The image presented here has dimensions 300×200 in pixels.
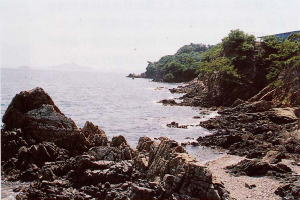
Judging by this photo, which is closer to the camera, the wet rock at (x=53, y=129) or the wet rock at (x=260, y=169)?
the wet rock at (x=260, y=169)

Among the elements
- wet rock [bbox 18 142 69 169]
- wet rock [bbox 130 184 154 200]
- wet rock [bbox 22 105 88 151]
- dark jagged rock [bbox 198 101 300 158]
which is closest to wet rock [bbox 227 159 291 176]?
dark jagged rock [bbox 198 101 300 158]

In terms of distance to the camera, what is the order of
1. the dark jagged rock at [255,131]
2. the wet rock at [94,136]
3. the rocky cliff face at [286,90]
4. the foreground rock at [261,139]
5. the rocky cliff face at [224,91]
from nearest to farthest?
the foreground rock at [261,139]
the wet rock at [94,136]
the dark jagged rock at [255,131]
the rocky cliff face at [286,90]
the rocky cliff face at [224,91]

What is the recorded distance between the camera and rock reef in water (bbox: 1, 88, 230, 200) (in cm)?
2461

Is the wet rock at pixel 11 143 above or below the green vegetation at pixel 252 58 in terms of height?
below

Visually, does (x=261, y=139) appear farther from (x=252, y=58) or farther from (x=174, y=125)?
(x=252, y=58)

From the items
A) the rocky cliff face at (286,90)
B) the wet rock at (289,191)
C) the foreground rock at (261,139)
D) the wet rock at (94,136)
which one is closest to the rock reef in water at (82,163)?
the wet rock at (94,136)

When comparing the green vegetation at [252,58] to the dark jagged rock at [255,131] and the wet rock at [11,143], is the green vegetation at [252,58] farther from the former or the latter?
the wet rock at [11,143]

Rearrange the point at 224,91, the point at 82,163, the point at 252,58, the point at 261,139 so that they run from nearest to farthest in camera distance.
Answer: the point at 82,163 → the point at 261,139 → the point at 252,58 → the point at 224,91

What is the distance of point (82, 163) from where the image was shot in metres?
30.1

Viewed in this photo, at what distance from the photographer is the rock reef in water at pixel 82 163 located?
24.6 meters

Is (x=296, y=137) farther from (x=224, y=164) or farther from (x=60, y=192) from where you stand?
(x=60, y=192)

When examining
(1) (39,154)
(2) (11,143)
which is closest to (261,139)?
(1) (39,154)

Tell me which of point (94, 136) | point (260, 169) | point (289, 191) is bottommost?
point (289, 191)

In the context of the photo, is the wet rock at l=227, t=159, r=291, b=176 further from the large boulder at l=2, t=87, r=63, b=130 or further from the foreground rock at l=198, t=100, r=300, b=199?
the large boulder at l=2, t=87, r=63, b=130
